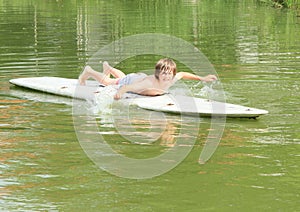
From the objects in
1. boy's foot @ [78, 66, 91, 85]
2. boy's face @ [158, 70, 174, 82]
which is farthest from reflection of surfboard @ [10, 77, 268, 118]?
boy's face @ [158, 70, 174, 82]

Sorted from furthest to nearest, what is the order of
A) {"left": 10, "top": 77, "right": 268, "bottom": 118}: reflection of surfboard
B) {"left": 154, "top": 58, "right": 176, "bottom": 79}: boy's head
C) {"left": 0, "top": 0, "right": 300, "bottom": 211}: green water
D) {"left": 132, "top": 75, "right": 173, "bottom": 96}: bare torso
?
{"left": 132, "top": 75, "right": 173, "bottom": 96}: bare torso → {"left": 154, "top": 58, "right": 176, "bottom": 79}: boy's head → {"left": 10, "top": 77, "right": 268, "bottom": 118}: reflection of surfboard → {"left": 0, "top": 0, "right": 300, "bottom": 211}: green water

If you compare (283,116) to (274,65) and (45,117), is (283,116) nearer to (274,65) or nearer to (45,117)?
(45,117)

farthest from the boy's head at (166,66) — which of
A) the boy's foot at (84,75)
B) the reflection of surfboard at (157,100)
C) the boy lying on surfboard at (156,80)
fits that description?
the boy's foot at (84,75)

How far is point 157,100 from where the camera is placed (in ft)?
39.7

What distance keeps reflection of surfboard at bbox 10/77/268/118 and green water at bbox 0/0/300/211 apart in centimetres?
15

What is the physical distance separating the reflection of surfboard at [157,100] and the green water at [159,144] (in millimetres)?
147

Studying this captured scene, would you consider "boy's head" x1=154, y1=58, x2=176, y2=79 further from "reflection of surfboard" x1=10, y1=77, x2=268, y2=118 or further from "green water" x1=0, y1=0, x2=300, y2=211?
"green water" x1=0, y1=0, x2=300, y2=211

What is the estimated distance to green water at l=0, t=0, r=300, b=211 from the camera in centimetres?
757

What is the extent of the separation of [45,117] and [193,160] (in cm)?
310

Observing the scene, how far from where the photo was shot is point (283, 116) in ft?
36.5

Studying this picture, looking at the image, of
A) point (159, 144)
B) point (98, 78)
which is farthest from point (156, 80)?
point (159, 144)

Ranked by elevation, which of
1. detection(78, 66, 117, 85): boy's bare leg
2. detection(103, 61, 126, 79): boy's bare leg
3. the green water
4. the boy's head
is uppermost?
the boy's head

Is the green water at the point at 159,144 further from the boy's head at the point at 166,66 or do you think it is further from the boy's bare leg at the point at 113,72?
the boy's bare leg at the point at 113,72

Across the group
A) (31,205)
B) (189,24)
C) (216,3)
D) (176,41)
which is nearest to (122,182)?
(31,205)
